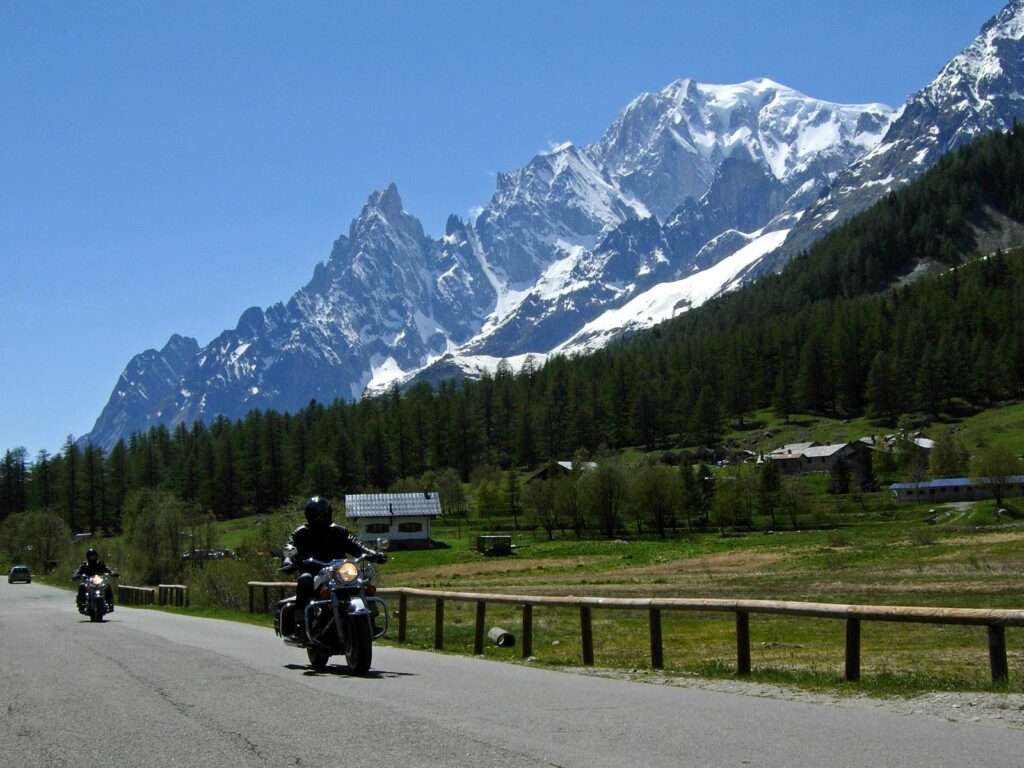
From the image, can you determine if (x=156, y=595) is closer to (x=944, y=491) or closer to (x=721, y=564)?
(x=721, y=564)

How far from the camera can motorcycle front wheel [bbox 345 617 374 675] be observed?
1377cm

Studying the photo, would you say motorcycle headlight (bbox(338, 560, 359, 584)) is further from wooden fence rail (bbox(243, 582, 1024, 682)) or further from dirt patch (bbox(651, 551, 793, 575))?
dirt patch (bbox(651, 551, 793, 575))

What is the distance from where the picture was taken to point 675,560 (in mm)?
74438

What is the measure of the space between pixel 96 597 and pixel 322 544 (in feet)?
57.5

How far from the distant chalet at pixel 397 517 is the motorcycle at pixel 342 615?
9870 cm

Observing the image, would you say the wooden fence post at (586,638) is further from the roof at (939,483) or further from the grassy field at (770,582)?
the roof at (939,483)

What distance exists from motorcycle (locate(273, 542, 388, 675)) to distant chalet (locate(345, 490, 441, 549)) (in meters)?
98.7

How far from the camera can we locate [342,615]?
14.0 m

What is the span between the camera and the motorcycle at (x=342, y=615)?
13.8 m

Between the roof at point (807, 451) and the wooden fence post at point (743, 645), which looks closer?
the wooden fence post at point (743, 645)

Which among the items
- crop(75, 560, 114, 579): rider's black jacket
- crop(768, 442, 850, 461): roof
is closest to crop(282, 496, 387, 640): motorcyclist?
crop(75, 560, 114, 579): rider's black jacket

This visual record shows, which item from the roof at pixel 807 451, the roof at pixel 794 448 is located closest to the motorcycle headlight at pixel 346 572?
the roof at pixel 807 451

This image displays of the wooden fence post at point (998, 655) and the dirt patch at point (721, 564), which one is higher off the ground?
the wooden fence post at point (998, 655)

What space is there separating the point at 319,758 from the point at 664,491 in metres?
102
